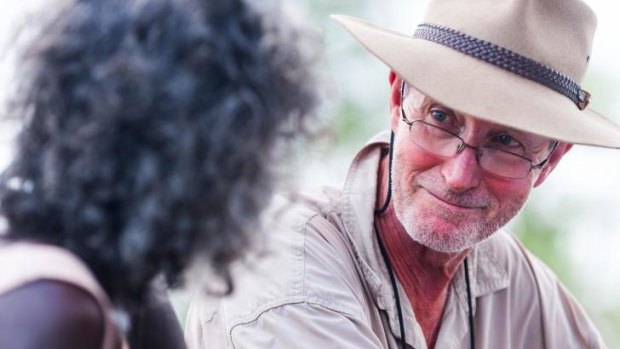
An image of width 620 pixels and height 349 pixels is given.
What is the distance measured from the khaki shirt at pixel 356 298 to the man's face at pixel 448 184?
0.14m

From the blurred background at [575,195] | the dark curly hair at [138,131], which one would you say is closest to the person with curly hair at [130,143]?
the dark curly hair at [138,131]

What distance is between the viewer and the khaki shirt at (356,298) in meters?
2.35

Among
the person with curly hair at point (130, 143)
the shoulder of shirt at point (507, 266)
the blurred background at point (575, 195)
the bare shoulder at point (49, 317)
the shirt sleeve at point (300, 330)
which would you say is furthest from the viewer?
the blurred background at point (575, 195)

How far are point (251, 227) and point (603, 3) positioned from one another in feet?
21.9

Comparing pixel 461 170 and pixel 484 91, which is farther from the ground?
pixel 484 91

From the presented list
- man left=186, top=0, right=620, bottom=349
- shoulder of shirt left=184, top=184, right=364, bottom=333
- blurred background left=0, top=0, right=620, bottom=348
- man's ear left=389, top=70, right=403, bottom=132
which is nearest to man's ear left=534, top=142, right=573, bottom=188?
man left=186, top=0, right=620, bottom=349

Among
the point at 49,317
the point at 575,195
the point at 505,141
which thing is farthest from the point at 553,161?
the point at 575,195

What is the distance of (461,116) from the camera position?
253 centimetres

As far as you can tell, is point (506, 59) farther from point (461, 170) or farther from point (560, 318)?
point (560, 318)

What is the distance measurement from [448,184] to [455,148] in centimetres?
9

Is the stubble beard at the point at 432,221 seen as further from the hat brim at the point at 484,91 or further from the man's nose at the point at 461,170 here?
the hat brim at the point at 484,91

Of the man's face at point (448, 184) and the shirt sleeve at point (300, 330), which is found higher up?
the man's face at point (448, 184)

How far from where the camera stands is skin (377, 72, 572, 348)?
254 cm

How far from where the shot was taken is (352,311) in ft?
7.92
